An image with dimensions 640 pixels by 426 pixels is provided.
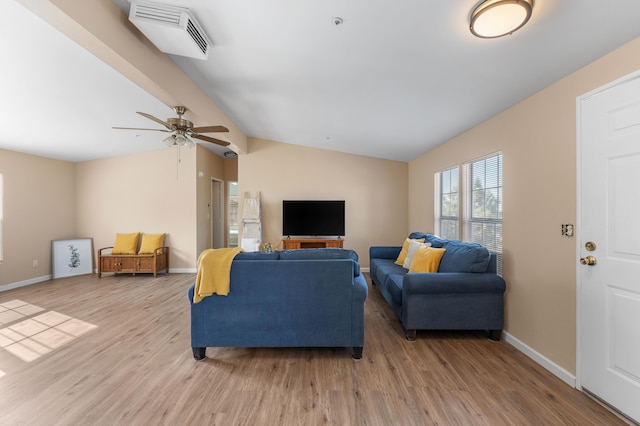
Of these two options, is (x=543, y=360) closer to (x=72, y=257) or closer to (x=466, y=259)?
(x=466, y=259)

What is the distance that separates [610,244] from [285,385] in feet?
8.24

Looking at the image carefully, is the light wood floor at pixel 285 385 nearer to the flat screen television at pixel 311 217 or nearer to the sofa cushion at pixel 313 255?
the sofa cushion at pixel 313 255

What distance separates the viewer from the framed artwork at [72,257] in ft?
17.4

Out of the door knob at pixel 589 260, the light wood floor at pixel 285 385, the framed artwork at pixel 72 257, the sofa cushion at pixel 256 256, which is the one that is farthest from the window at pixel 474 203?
the framed artwork at pixel 72 257

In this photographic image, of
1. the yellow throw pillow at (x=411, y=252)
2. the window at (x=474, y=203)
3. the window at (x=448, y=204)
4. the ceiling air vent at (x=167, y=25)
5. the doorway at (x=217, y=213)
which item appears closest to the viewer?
the ceiling air vent at (x=167, y=25)

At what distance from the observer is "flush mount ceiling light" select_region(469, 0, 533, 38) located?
4.63 ft

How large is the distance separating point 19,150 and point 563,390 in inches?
318

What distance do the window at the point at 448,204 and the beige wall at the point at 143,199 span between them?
16.0 ft

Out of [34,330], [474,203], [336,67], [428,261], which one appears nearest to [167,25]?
[336,67]

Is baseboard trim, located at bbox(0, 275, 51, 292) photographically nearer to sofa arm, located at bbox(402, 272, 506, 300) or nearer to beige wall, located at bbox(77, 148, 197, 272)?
beige wall, located at bbox(77, 148, 197, 272)

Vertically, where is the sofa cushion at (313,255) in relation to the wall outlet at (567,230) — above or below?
below

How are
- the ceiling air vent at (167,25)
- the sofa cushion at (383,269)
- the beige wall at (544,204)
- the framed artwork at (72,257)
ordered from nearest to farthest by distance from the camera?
1. the ceiling air vent at (167,25)
2. the beige wall at (544,204)
3. the sofa cushion at (383,269)
4. the framed artwork at (72,257)

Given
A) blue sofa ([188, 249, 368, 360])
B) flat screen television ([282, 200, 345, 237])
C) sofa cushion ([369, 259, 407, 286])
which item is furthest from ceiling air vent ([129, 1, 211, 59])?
flat screen television ([282, 200, 345, 237])

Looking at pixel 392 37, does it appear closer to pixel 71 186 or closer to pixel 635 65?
pixel 635 65
